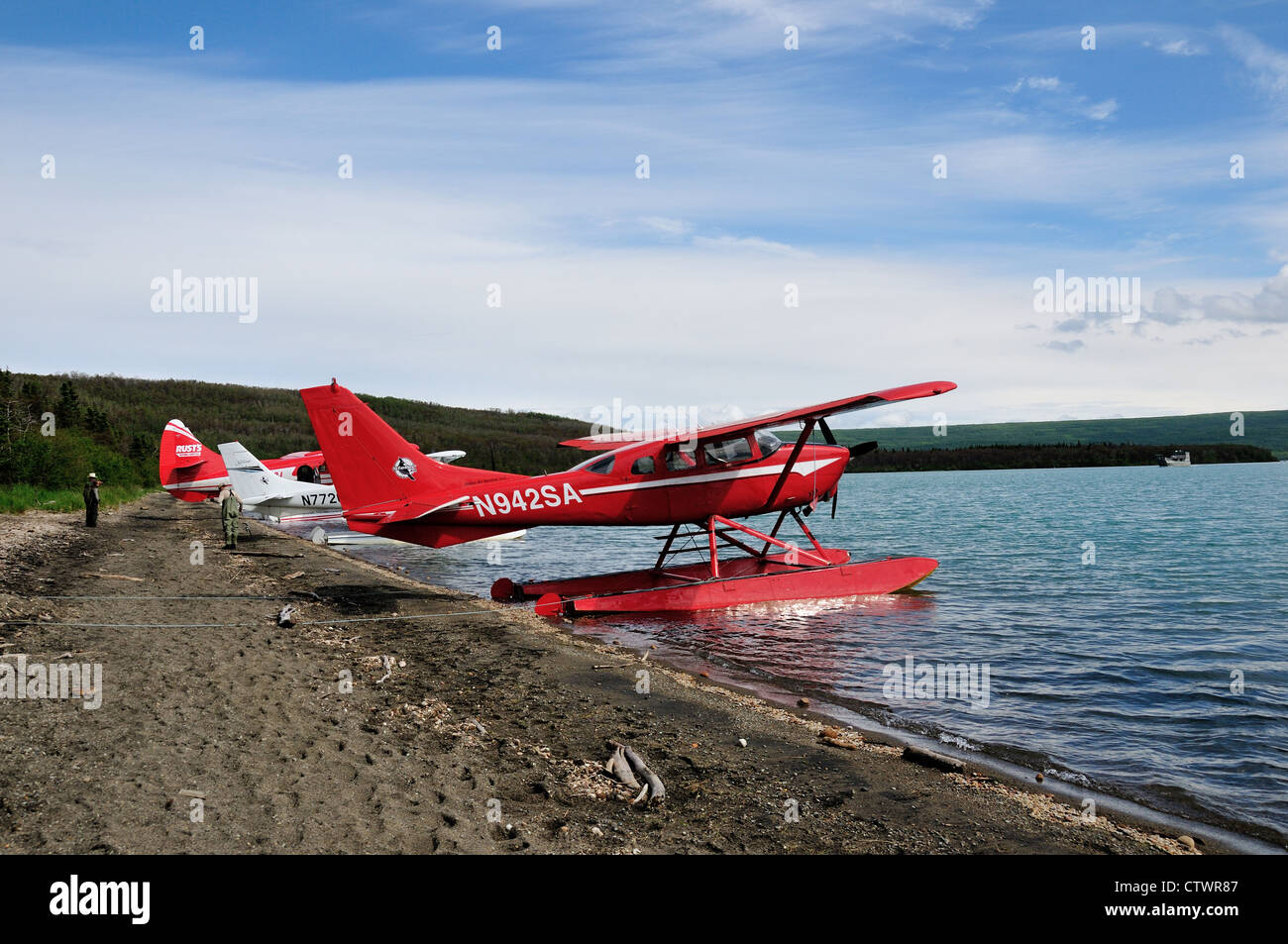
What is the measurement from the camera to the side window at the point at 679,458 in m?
14.6

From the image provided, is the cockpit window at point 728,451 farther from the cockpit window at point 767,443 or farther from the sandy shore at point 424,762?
the sandy shore at point 424,762

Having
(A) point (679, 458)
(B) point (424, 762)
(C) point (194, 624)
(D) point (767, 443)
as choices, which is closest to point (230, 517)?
(C) point (194, 624)

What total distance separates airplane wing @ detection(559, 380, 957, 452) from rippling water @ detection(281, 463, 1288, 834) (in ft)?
10.8

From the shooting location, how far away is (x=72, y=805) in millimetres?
4492

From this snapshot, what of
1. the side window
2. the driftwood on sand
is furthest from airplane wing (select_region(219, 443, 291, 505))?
the driftwood on sand

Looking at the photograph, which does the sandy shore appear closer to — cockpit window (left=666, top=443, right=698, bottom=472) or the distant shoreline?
cockpit window (left=666, top=443, right=698, bottom=472)

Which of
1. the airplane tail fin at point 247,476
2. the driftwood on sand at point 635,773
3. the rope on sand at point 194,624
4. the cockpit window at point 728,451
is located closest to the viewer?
the driftwood on sand at point 635,773

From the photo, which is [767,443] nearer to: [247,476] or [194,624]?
[194,624]

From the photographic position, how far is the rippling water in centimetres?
740

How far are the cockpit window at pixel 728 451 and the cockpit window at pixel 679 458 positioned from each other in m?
0.44

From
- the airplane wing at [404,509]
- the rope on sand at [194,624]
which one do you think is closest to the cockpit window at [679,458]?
the airplane wing at [404,509]

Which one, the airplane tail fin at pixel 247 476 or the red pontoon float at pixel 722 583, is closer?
the red pontoon float at pixel 722 583
